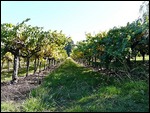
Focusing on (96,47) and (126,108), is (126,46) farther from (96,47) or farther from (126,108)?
(126,108)

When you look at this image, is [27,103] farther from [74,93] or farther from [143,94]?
[143,94]

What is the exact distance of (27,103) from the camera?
29.6ft

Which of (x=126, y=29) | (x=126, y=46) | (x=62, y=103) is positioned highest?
(x=126, y=29)

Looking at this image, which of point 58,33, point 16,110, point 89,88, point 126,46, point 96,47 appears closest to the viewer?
point 16,110

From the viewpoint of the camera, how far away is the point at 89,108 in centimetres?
856

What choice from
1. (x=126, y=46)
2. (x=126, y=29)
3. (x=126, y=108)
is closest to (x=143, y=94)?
(x=126, y=108)

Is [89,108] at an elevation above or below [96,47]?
below

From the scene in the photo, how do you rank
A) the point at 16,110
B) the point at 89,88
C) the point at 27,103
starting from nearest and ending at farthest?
the point at 16,110, the point at 27,103, the point at 89,88

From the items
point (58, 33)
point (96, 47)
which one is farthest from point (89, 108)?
point (58, 33)

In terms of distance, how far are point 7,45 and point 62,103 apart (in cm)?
823

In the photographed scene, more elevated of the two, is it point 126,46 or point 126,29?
point 126,29

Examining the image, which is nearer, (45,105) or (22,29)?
(45,105)

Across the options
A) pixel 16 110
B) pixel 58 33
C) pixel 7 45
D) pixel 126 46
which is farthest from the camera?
pixel 58 33

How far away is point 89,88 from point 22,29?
22.3 ft
